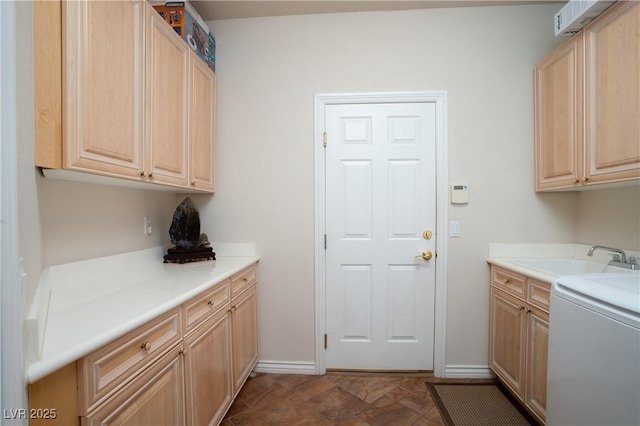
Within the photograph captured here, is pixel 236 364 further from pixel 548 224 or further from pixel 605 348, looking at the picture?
pixel 548 224

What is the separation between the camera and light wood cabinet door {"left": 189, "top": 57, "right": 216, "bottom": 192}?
5.94 feet

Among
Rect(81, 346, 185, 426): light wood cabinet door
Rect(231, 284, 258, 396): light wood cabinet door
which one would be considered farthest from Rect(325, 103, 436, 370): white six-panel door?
Rect(81, 346, 185, 426): light wood cabinet door

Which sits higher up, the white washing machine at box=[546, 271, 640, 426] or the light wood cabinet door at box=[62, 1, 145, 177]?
the light wood cabinet door at box=[62, 1, 145, 177]

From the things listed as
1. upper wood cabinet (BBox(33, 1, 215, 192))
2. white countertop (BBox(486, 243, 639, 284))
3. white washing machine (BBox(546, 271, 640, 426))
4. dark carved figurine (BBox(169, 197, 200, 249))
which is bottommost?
white washing machine (BBox(546, 271, 640, 426))

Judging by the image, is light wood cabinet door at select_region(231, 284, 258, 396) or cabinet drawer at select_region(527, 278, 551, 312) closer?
cabinet drawer at select_region(527, 278, 551, 312)

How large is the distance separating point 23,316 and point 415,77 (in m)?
2.46

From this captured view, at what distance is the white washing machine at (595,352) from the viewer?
865mm

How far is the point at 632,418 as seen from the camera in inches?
32.8

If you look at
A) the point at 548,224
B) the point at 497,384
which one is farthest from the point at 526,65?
the point at 497,384

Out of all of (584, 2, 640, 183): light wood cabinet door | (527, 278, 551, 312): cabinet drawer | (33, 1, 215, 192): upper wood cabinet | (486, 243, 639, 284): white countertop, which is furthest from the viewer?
(486, 243, 639, 284): white countertop

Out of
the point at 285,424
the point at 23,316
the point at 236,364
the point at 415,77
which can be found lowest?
the point at 285,424

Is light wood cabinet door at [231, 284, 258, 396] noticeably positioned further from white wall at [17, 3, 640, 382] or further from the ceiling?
the ceiling

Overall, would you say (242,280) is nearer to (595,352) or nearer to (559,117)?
(595,352)

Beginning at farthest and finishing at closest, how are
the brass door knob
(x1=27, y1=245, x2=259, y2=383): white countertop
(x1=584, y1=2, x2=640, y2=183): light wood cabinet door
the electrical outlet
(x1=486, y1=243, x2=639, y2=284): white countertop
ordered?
the brass door knob
(x1=486, y1=243, x2=639, y2=284): white countertop
the electrical outlet
(x1=584, y1=2, x2=640, y2=183): light wood cabinet door
(x1=27, y1=245, x2=259, y2=383): white countertop
